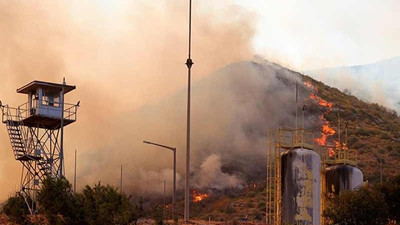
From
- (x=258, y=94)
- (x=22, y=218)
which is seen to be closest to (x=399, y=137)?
(x=258, y=94)

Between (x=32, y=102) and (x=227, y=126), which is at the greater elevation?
(x=227, y=126)

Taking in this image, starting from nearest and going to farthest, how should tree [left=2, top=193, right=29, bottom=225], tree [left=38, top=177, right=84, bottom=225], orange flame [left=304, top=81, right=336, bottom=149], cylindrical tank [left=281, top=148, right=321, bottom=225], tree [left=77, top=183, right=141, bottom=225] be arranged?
tree [left=77, top=183, right=141, bottom=225] → tree [left=38, top=177, right=84, bottom=225] → tree [left=2, top=193, right=29, bottom=225] → cylindrical tank [left=281, top=148, right=321, bottom=225] → orange flame [left=304, top=81, right=336, bottom=149]

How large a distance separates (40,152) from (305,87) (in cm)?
8061

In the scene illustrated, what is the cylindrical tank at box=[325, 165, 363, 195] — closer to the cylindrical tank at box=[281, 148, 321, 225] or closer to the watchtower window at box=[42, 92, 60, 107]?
the cylindrical tank at box=[281, 148, 321, 225]

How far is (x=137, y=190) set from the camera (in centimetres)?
10038

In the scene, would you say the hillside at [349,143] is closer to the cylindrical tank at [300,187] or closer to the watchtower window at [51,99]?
the cylindrical tank at [300,187]

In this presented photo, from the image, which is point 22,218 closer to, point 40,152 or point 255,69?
point 40,152

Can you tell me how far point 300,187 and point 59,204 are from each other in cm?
1671

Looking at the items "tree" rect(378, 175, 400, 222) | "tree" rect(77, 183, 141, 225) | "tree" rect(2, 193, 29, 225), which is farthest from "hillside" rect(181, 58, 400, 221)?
"tree" rect(77, 183, 141, 225)

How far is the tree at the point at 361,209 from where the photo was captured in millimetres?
50844

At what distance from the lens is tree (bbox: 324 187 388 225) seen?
50844mm

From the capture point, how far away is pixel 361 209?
167 feet

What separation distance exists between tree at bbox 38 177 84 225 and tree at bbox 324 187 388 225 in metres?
16.4

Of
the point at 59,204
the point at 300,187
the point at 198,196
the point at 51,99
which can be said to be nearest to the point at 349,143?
the point at 198,196
